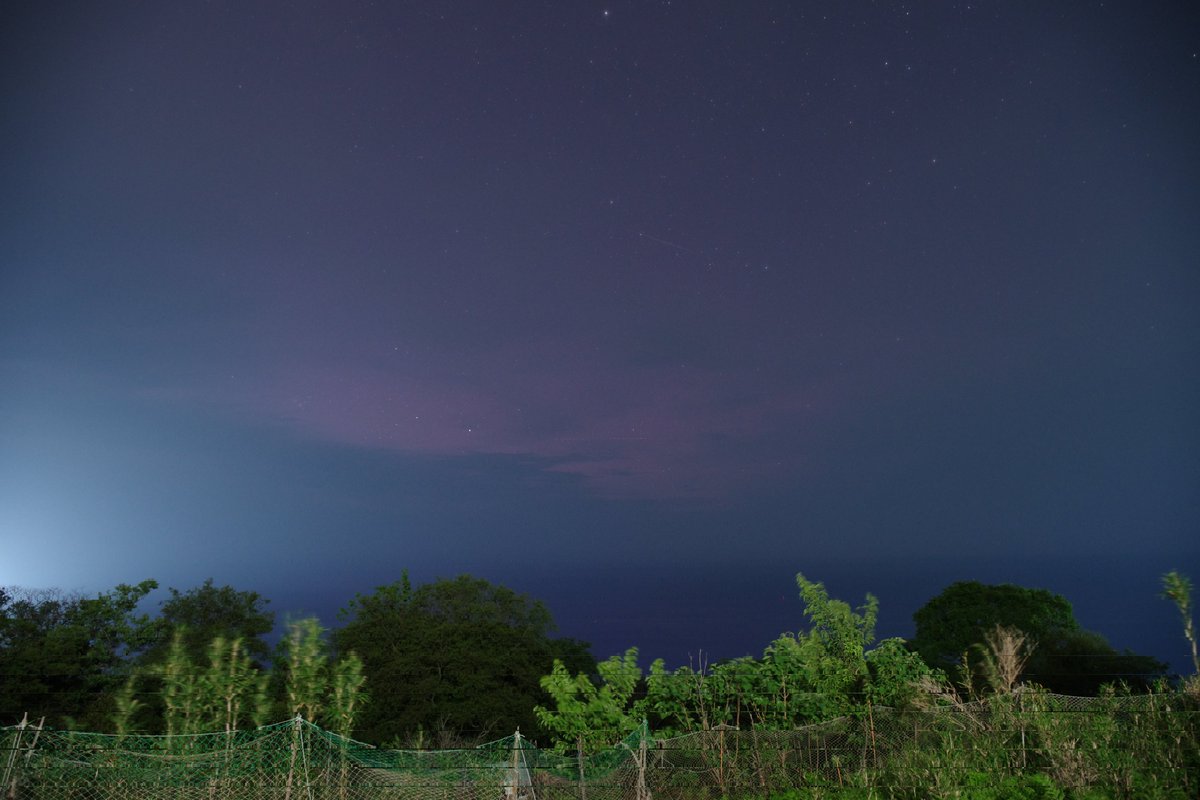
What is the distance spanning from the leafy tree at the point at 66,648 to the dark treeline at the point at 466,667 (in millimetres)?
42

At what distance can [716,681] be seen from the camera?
9352mm

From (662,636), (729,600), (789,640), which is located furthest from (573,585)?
(789,640)

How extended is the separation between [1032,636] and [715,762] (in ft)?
56.6

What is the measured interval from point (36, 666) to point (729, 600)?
122 m

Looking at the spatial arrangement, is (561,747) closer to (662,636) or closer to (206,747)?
(206,747)

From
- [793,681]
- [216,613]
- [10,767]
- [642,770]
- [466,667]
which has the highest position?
[216,613]

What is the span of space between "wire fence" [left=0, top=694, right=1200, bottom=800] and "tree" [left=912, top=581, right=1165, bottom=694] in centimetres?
1325

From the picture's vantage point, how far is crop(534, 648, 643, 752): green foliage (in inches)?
360

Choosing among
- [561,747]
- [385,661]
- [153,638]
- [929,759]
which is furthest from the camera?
[153,638]

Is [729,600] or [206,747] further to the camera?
[729,600]

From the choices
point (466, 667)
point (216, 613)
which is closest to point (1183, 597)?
point (466, 667)

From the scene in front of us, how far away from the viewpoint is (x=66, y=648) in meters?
18.2

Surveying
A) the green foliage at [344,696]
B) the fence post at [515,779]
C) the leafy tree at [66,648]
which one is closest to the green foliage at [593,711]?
the fence post at [515,779]

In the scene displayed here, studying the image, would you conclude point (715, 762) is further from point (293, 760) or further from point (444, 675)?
point (444, 675)
